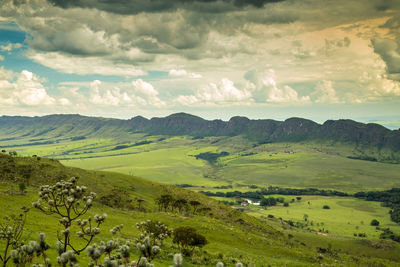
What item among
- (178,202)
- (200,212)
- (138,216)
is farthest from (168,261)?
(200,212)

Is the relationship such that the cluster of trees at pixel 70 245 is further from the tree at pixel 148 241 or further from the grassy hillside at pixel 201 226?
the grassy hillside at pixel 201 226

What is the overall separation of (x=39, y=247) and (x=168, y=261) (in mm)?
33641

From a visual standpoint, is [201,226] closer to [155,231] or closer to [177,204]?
[177,204]

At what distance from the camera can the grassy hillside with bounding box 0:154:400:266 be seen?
54.8m

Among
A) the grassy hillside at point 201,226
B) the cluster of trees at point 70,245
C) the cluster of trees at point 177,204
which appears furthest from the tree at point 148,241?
the cluster of trees at point 177,204

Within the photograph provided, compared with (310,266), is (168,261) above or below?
above

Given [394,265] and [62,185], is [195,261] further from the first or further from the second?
[394,265]

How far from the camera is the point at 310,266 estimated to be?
182 feet

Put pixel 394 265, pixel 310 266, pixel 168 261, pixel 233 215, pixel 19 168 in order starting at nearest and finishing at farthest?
pixel 168 261 → pixel 310 266 → pixel 394 265 → pixel 19 168 → pixel 233 215

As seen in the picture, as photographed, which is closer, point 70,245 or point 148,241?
point 70,245

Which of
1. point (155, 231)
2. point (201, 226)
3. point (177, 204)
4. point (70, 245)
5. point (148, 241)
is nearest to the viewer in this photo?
point (70, 245)

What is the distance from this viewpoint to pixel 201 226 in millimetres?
82000

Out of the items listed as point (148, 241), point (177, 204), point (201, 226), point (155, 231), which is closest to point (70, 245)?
point (148, 241)

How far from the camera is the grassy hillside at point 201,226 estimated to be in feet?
180
